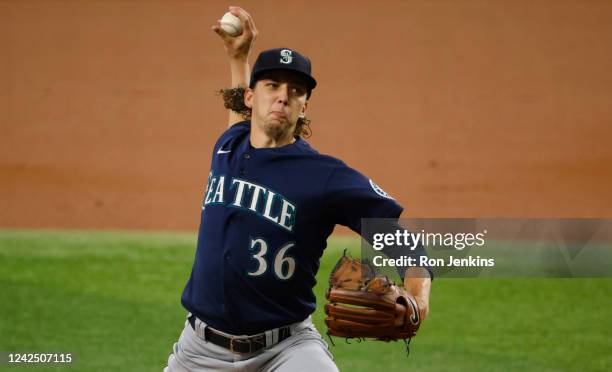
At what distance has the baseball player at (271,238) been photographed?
4031mm

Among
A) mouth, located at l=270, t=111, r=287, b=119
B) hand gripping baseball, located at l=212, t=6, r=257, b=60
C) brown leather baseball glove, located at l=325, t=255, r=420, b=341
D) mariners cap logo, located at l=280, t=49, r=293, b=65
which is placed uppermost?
hand gripping baseball, located at l=212, t=6, r=257, b=60

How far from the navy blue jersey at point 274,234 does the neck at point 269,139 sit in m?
0.07

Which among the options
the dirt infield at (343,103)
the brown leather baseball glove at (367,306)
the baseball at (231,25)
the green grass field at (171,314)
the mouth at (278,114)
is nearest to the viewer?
the brown leather baseball glove at (367,306)

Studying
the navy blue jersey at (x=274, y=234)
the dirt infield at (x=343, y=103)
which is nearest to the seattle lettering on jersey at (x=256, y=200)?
the navy blue jersey at (x=274, y=234)

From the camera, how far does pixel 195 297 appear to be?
13.6ft

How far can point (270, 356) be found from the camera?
4.09m

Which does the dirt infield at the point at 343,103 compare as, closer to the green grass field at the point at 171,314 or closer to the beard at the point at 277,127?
the green grass field at the point at 171,314

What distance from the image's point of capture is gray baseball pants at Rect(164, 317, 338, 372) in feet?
13.2

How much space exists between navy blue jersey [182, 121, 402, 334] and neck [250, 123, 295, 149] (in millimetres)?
75
